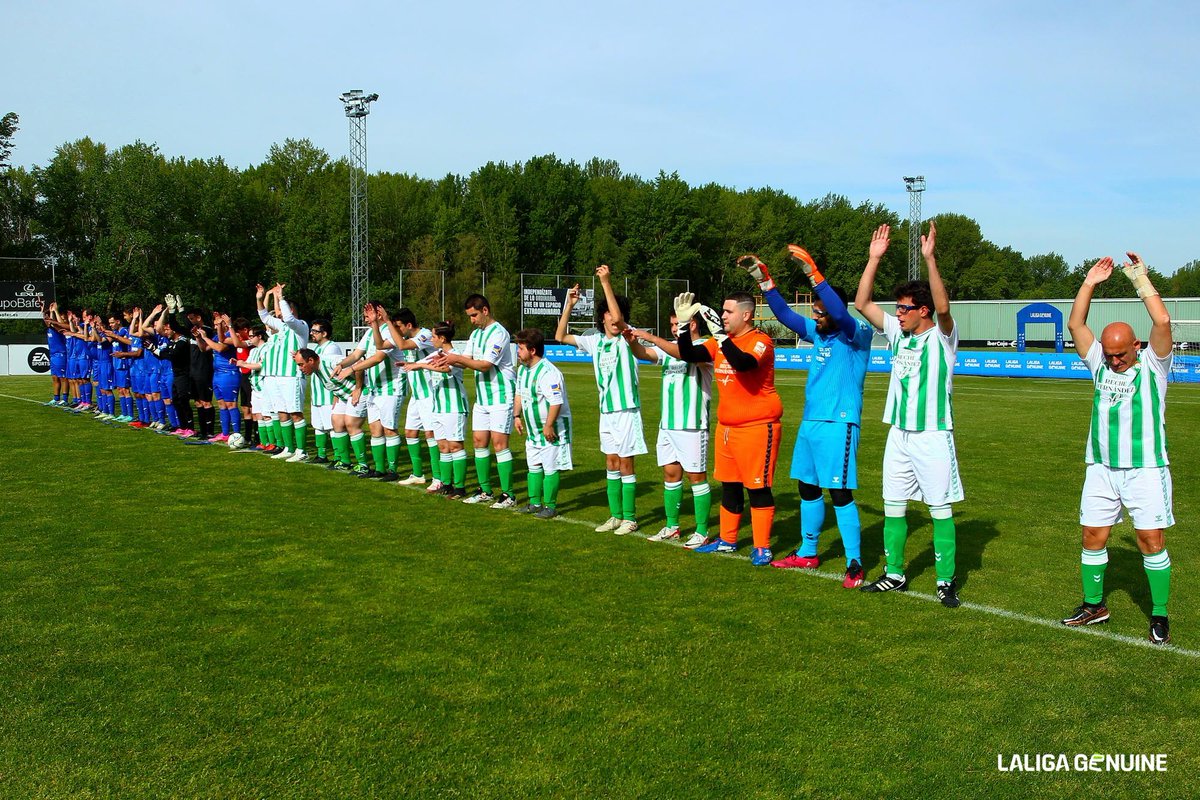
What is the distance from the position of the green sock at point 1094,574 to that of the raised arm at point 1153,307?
1.33 meters

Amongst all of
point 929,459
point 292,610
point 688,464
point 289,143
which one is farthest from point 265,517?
point 289,143

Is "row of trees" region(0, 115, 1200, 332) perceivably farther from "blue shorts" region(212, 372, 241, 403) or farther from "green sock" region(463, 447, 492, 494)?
"green sock" region(463, 447, 492, 494)

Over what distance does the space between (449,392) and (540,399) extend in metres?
1.69

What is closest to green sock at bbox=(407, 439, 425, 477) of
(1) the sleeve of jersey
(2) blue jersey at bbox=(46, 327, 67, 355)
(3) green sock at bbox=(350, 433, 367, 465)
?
(3) green sock at bbox=(350, 433, 367, 465)

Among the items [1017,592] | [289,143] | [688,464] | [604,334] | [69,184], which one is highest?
[289,143]

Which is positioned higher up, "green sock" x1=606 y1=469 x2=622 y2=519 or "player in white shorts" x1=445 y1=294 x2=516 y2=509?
"player in white shorts" x1=445 y1=294 x2=516 y2=509

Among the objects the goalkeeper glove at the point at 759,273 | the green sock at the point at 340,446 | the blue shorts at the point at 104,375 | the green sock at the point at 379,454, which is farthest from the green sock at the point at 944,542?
the blue shorts at the point at 104,375

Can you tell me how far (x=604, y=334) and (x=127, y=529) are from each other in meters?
4.98

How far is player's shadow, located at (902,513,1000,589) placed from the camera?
7.45 meters

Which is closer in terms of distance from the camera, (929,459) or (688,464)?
(929,459)

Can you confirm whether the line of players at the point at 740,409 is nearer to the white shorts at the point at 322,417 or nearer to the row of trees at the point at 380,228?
the white shorts at the point at 322,417

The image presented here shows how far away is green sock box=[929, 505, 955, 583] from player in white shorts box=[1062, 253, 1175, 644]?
2.81ft

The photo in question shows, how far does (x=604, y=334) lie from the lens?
30.0ft

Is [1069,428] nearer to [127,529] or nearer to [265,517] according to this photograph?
[265,517]
